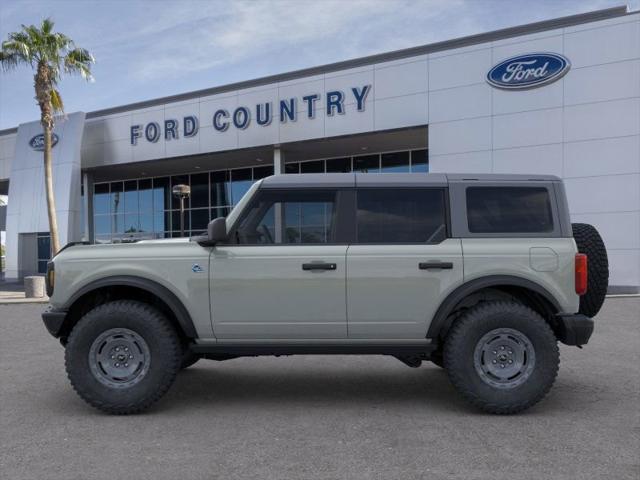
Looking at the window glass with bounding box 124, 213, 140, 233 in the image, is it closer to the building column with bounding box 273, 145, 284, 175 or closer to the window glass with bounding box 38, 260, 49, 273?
the window glass with bounding box 38, 260, 49, 273

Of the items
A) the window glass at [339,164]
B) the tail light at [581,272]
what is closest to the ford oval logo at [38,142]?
the window glass at [339,164]

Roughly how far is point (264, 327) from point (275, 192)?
3.83ft

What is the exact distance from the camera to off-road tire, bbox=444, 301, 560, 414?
14.5 feet

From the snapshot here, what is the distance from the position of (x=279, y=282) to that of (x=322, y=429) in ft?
4.00

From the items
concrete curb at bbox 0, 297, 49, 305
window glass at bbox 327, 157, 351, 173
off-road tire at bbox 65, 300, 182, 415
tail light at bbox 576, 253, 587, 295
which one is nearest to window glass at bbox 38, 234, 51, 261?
concrete curb at bbox 0, 297, 49, 305

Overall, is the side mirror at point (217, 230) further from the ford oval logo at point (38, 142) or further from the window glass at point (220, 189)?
the ford oval logo at point (38, 142)

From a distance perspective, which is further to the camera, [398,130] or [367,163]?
[367,163]

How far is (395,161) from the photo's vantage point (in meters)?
22.6

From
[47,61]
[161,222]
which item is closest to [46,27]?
[47,61]

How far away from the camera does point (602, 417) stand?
440 cm

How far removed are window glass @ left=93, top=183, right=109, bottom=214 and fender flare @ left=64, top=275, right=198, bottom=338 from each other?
2815cm

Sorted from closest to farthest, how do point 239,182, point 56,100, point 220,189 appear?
point 56,100 < point 239,182 < point 220,189

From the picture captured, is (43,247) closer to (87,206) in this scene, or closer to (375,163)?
(87,206)

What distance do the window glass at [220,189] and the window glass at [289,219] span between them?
22.2 meters
